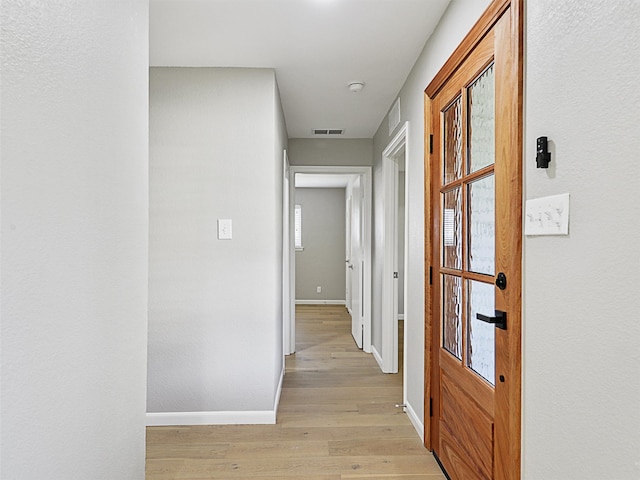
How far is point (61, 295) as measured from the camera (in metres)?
0.83

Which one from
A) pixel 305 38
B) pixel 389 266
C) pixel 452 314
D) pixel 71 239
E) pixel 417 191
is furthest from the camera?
pixel 389 266

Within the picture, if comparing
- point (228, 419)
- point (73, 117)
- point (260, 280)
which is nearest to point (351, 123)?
point (260, 280)

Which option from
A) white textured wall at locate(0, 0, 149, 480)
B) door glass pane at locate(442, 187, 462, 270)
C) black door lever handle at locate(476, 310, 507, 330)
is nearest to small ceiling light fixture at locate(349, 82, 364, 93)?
door glass pane at locate(442, 187, 462, 270)

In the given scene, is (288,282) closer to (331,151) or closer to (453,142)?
(331,151)

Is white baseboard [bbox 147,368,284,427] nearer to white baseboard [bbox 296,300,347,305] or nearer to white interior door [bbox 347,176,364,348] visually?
white interior door [bbox 347,176,364,348]

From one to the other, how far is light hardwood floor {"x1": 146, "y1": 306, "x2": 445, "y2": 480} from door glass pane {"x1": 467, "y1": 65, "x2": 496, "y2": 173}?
1.57 m

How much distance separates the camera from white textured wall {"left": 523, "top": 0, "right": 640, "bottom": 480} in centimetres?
88

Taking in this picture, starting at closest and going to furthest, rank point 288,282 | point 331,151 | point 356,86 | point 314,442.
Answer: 1. point 314,442
2. point 356,86
3. point 288,282
4. point 331,151

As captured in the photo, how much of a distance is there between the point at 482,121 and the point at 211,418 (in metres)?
2.37

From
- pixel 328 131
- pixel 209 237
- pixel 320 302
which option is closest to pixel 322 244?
pixel 320 302

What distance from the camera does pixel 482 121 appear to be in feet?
Answer: 5.58

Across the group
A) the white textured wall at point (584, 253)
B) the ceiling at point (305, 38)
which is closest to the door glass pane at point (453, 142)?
the ceiling at point (305, 38)

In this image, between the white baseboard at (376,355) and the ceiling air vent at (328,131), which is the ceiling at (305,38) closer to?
the ceiling air vent at (328,131)

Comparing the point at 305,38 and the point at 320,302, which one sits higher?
the point at 305,38
